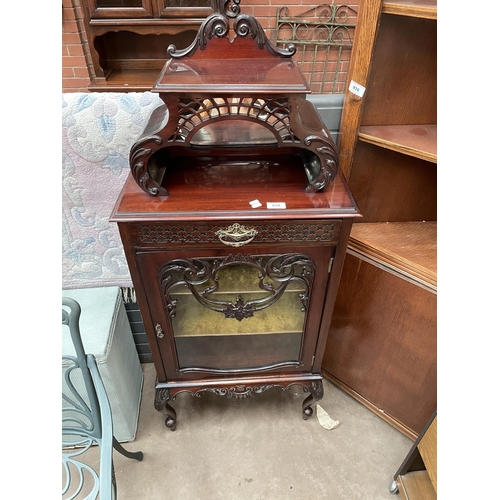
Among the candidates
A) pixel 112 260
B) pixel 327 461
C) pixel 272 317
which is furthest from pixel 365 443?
pixel 112 260

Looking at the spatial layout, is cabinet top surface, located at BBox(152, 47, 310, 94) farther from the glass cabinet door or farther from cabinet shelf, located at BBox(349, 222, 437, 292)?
cabinet shelf, located at BBox(349, 222, 437, 292)

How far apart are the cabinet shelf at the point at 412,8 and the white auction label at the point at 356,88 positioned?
0.16 meters

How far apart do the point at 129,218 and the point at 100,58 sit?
1.56 meters

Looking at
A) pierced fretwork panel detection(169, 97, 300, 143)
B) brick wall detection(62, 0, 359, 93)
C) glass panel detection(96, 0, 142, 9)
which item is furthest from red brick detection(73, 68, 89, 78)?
pierced fretwork panel detection(169, 97, 300, 143)

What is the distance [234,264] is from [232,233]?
11 cm

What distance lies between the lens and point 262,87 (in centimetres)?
71

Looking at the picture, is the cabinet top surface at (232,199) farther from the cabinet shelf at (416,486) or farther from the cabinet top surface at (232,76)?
the cabinet shelf at (416,486)

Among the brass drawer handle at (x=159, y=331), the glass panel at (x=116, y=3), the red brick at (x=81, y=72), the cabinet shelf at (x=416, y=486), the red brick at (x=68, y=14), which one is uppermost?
the glass panel at (x=116, y=3)

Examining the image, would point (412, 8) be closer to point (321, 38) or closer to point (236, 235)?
point (236, 235)

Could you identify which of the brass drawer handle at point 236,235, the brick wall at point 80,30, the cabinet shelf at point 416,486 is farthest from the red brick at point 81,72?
the cabinet shelf at point 416,486

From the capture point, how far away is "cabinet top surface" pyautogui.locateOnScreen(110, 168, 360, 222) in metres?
0.78

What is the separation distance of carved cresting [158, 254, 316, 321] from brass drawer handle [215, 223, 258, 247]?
51 millimetres

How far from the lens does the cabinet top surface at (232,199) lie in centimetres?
78

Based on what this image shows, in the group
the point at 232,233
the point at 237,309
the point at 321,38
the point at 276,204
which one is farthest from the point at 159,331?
the point at 321,38
